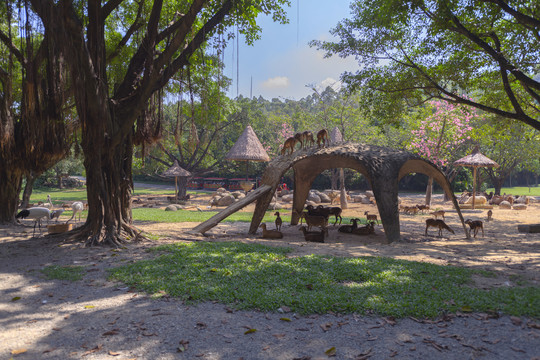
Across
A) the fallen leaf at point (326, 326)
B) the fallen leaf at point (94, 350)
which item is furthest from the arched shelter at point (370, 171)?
the fallen leaf at point (94, 350)

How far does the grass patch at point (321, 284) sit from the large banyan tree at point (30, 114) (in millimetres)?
4738

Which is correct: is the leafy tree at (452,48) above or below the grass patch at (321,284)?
above

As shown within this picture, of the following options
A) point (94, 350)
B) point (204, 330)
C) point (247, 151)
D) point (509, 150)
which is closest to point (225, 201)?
point (247, 151)

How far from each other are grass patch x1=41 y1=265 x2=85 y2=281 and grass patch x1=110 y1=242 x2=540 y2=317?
0.57 m

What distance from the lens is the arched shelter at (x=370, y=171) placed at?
29.9ft

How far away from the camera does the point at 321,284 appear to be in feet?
16.6

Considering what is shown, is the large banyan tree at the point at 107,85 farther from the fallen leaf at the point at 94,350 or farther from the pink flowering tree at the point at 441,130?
the pink flowering tree at the point at 441,130

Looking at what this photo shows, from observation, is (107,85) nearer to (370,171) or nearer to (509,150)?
(370,171)

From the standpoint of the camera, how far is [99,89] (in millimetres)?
7543

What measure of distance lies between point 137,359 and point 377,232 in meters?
9.08

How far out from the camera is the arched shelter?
359 inches

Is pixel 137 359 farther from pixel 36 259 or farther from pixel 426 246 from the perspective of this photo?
pixel 426 246

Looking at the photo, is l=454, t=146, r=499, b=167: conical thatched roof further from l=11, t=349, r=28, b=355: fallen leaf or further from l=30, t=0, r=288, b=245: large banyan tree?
l=11, t=349, r=28, b=355: fallen leaf

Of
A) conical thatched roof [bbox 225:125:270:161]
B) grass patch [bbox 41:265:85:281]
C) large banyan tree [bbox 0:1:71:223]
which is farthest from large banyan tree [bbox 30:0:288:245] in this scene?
conical thatched roof [bbox 225:125:270:161]
